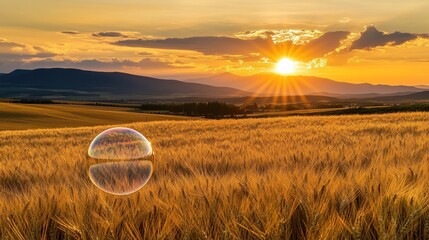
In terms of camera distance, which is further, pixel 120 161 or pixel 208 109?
pixel 208 109

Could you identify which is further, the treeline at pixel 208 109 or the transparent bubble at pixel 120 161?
the treeline at pixel 208 109

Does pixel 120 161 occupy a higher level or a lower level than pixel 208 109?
higher

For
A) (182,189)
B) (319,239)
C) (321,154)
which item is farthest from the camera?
(321,154)

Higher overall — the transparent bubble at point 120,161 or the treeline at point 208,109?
the transparent bubble at point 120,161

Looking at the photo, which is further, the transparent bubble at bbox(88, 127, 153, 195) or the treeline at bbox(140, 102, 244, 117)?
the treeline at bbox(140, 102, 244, 117)

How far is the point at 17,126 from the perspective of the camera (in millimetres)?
44094

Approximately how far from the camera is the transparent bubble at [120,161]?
4.07 m

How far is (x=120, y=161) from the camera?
5977 millimetres

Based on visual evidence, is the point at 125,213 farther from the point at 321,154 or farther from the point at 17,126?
the point at 17,126

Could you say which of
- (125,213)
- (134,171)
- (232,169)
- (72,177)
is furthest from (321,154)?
(125,213)

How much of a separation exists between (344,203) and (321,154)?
12.1 ft

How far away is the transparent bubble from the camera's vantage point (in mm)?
4066

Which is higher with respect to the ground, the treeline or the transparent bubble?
the transparent bubble

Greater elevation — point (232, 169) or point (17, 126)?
point (232, 169)
